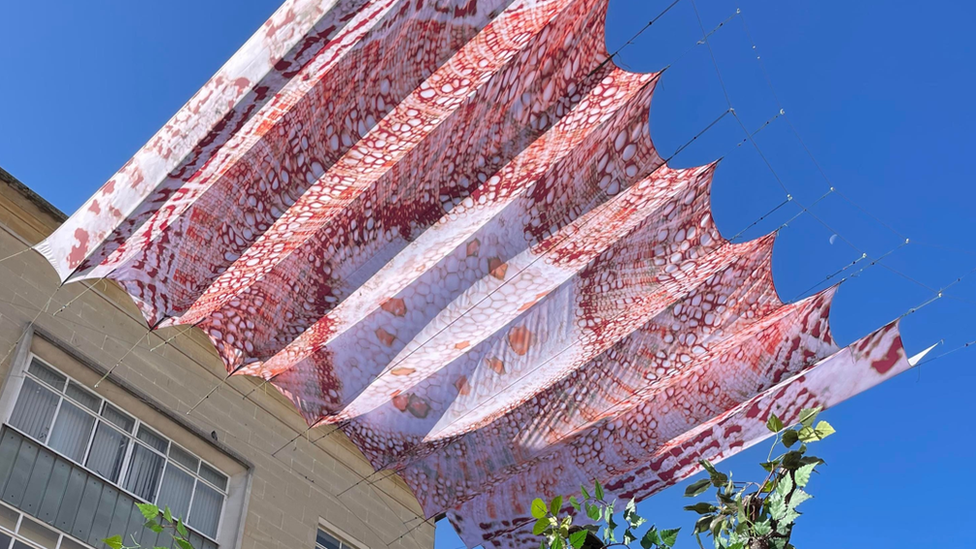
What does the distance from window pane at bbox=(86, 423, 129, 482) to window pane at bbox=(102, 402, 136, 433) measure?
13 centimetres

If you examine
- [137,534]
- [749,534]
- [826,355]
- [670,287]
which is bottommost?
[749,534]

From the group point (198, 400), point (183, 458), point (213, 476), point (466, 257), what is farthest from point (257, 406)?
point (466, 257)

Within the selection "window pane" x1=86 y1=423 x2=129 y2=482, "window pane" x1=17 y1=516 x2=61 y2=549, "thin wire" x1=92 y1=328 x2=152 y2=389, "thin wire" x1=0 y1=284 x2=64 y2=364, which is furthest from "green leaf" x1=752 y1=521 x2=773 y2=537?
"thin wire" x1=92 y1=328 x2=152 y2=389

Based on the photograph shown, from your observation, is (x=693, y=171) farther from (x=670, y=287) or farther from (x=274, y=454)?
(x=274, y=454)

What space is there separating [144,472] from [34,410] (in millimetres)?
1755

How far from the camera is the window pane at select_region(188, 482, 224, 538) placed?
14.1 m

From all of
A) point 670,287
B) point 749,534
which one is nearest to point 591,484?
point 670,287

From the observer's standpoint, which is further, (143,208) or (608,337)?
(608,337)

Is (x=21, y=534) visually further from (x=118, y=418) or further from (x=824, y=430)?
(x=824, y=430)

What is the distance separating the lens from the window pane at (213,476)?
47.5 ft

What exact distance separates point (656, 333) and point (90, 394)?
737 cm

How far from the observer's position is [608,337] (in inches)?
475

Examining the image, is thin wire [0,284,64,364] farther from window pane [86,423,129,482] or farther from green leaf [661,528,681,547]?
green leaf [661,528,681,547]

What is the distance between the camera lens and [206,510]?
14305 mm
